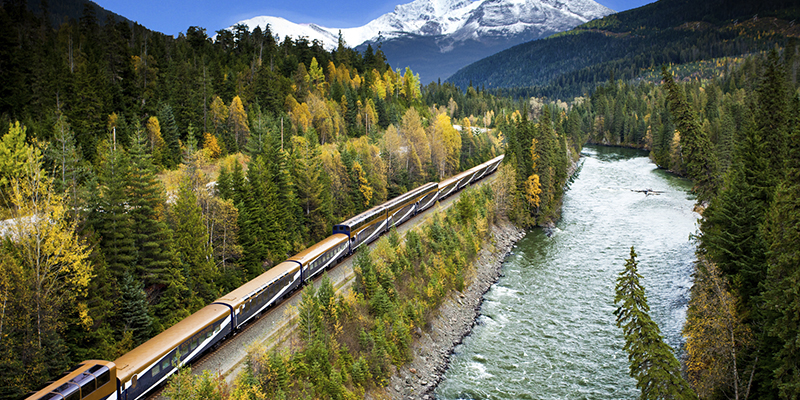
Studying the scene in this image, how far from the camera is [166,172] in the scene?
179ft

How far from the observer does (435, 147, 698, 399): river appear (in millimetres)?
31281

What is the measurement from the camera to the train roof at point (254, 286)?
96.8ft

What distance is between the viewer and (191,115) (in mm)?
65000

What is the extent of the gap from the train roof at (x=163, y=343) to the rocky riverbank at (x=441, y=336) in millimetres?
10709

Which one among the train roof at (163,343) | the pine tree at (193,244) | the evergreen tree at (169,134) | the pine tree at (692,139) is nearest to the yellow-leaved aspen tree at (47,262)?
the train roof at (163,343)

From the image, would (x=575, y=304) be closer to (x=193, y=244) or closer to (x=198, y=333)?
(x=198, y=333)

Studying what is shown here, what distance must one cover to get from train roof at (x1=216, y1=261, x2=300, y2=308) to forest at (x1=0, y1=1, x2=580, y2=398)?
126 inches

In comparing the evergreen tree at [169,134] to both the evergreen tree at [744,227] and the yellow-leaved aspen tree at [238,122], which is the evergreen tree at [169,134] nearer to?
the yellow-leaved aspen tree at [238,122]

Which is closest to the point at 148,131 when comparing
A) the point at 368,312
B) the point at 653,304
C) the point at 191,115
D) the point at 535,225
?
the point at 191,115

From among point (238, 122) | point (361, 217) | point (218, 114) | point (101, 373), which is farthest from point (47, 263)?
point (218, 114)

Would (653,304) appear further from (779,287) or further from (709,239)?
(779,287)

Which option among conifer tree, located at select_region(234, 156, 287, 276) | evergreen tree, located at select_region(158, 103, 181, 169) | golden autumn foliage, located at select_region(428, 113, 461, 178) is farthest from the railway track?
golden autumn foliage, located at select_region(428, 113, 461, 178)

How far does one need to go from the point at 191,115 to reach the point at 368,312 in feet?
149

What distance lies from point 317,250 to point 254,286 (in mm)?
8752
